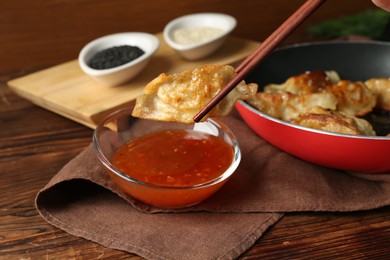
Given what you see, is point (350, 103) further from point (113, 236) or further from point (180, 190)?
point (113, 236)

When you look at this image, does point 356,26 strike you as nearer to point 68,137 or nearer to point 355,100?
point 355,100

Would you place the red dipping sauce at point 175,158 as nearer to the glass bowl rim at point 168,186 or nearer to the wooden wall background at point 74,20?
the glass bowl rim at point 168,186

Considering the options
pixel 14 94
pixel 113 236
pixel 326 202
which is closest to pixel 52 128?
pixel 14 94

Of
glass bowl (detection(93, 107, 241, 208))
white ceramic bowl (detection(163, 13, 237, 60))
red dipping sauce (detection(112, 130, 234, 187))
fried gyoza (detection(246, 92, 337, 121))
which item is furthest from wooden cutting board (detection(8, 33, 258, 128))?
fried gyoza (detection(246, 92, 337, 121))

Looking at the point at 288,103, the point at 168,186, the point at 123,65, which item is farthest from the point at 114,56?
the point at 168,186

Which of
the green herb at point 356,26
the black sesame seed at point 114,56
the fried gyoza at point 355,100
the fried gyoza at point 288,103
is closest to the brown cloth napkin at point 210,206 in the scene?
the fried gyoza at point 288,103

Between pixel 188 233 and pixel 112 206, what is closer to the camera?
pixel 188 233
